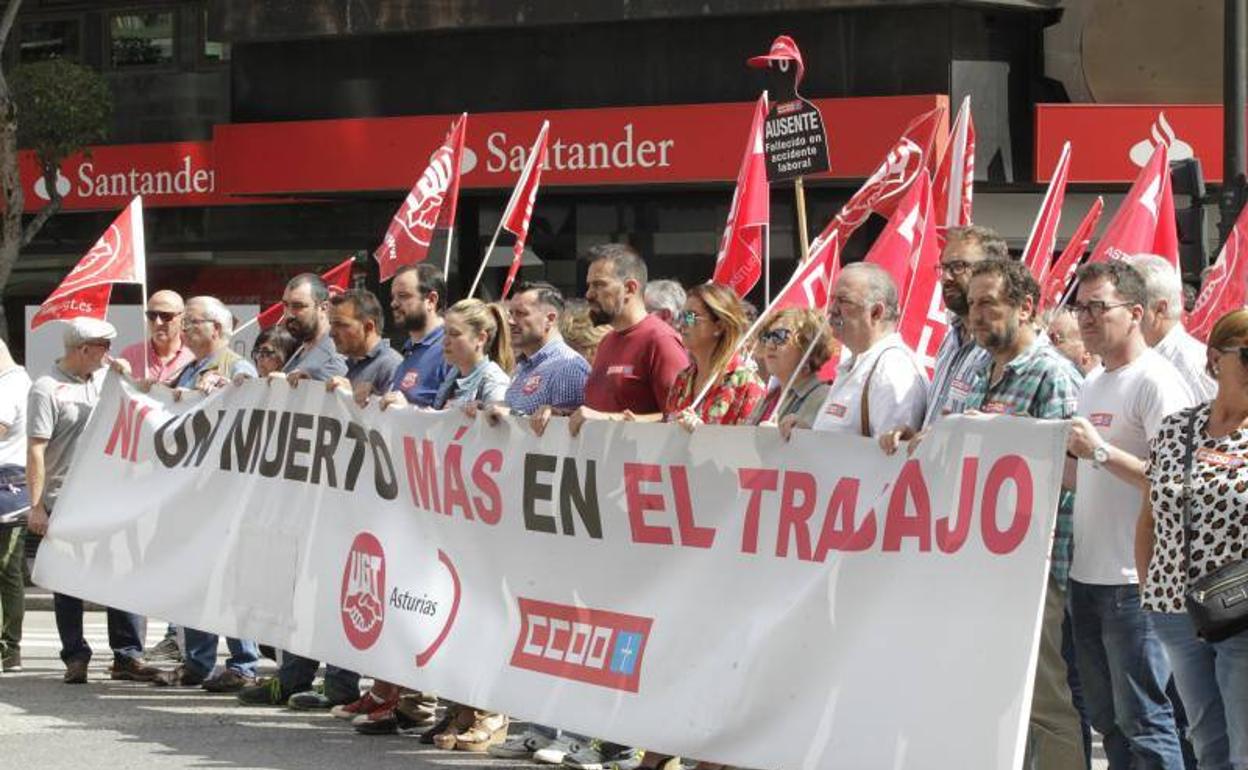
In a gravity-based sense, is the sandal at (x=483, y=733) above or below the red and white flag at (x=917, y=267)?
below

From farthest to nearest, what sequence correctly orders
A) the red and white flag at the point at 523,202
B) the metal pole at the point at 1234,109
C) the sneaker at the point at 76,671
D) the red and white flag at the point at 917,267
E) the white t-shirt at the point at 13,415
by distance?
the metal pole at the point at 1234,109, the red and white flag at the point at 523,202, the white t-shirt at the point at 13,415, the sneaker at the point at 76,671, the red and white flag at the point at 917,267

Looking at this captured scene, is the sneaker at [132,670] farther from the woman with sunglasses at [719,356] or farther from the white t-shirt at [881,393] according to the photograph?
the white t-shirt at [881,393]

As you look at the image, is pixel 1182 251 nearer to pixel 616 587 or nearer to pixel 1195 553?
pixel 616 587

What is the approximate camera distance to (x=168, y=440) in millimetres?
11156

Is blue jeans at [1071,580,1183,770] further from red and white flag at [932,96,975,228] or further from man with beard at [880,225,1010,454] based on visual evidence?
red and white flag at [932,96,975,228]

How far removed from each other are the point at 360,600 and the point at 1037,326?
3.50 metres

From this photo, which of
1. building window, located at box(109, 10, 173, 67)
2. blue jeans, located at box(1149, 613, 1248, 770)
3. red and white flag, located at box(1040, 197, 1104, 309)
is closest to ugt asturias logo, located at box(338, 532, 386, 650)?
blue jeans, located at box(1149, 613, 1248, 770)

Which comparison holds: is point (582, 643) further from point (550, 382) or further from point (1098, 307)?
point (1098, 307)

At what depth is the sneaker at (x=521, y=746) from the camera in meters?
9.45

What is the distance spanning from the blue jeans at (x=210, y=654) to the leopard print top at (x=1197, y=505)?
5812 millimetres

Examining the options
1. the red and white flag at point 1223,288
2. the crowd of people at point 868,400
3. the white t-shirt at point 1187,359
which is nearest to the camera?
the crowd of people at point 868,400

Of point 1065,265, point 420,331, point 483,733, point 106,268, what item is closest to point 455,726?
point 483,733

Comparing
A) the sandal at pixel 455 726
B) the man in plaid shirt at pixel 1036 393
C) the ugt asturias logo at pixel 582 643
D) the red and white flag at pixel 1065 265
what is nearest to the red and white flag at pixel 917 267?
the man in plaid shirt at pixel 1036 393

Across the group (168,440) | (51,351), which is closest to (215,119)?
(51,351)
